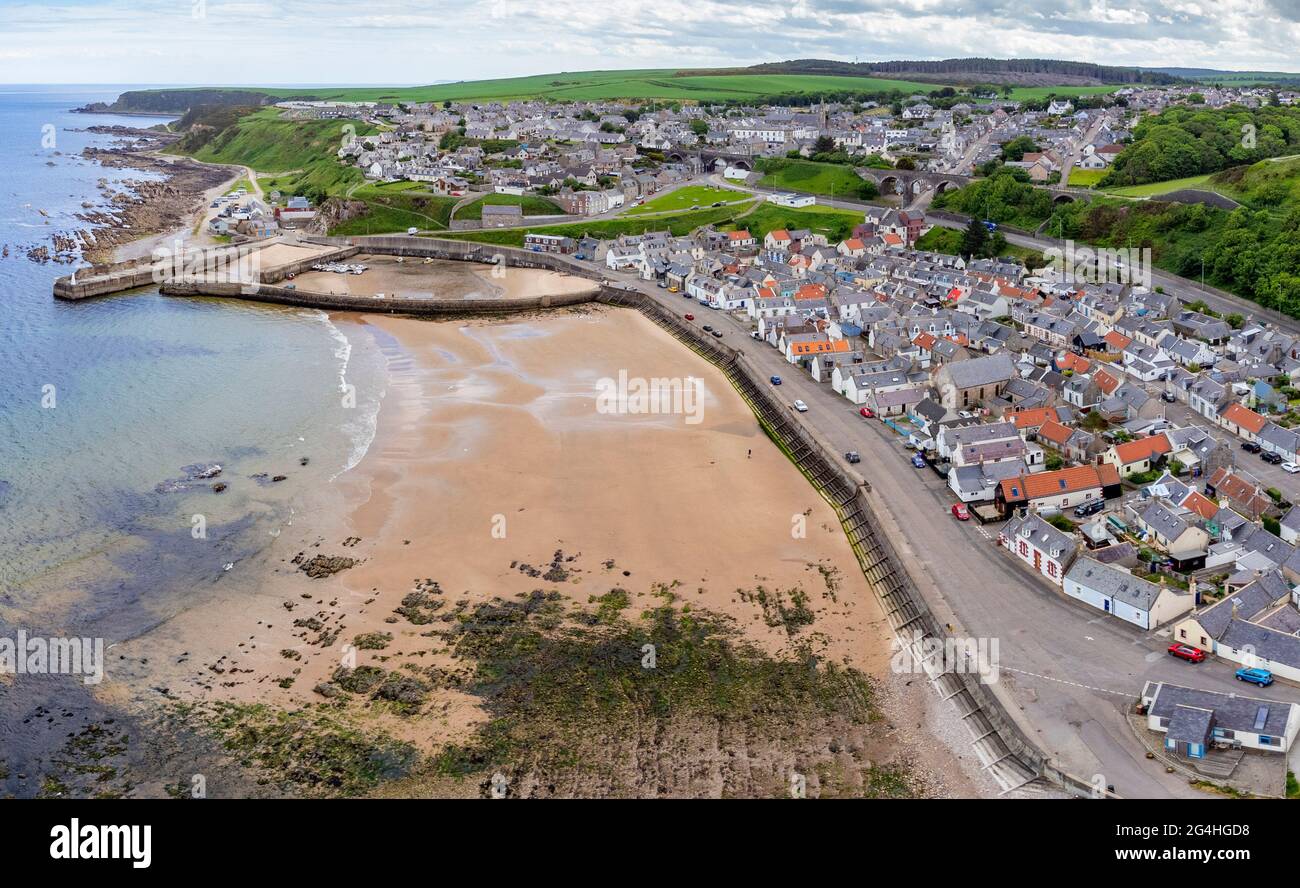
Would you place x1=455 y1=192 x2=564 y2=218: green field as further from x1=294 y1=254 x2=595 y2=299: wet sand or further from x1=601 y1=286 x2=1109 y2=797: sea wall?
x1=601 y1=286 x2=1109 y2=797: sea wall

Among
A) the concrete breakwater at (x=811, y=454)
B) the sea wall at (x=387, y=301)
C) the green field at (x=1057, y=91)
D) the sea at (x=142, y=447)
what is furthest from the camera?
the green field at (x=1057, y=91)

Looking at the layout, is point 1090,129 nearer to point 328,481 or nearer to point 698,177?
point 698,177

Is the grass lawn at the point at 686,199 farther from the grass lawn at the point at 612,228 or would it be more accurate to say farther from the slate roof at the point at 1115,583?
the slate roof at the point at 1115,583

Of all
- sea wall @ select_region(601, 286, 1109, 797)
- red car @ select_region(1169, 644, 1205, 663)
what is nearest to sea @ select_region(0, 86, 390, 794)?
sea wall @ select_region(601, 286, 1109, 797)

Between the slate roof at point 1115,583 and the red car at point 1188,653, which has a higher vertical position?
the slate roof at point 1115,583

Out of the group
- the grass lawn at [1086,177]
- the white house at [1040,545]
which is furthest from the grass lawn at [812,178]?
the white house at [1040,545]

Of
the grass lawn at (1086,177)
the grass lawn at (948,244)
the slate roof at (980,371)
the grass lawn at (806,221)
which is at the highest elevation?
the grass lawn at (1086,177)

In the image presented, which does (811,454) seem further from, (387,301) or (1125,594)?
(387,301)
